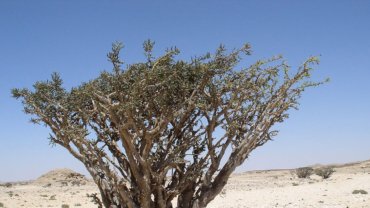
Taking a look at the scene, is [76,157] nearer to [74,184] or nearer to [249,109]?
[249,109]

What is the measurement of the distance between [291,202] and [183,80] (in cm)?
1763

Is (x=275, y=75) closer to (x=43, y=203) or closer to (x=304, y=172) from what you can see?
(x=43, y=203)

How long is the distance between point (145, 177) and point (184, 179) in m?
1.51

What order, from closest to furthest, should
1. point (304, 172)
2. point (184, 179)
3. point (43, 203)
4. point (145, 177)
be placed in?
point (145, 177) < point (184, 179) < point (43, 203) < point (304, 172)

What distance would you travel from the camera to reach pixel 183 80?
479 inches

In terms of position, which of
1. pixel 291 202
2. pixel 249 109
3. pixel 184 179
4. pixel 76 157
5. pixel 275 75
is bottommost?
pixel 291 202

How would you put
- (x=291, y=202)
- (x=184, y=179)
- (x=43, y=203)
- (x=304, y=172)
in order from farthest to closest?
1. (x=304, y=172)
2. (x=43, y=203)
3. (x=291, y=202)
4. (x=184, y=179)

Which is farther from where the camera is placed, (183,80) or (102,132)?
(102,132)

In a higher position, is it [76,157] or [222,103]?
[222,103]

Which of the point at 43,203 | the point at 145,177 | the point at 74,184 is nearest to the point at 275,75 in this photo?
the point at 145,177

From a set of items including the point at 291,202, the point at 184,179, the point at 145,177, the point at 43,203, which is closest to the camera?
the point at 145,177

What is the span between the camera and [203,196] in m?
13.2

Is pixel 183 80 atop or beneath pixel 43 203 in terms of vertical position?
atop

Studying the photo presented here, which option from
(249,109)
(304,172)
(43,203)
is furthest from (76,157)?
(304,172)
